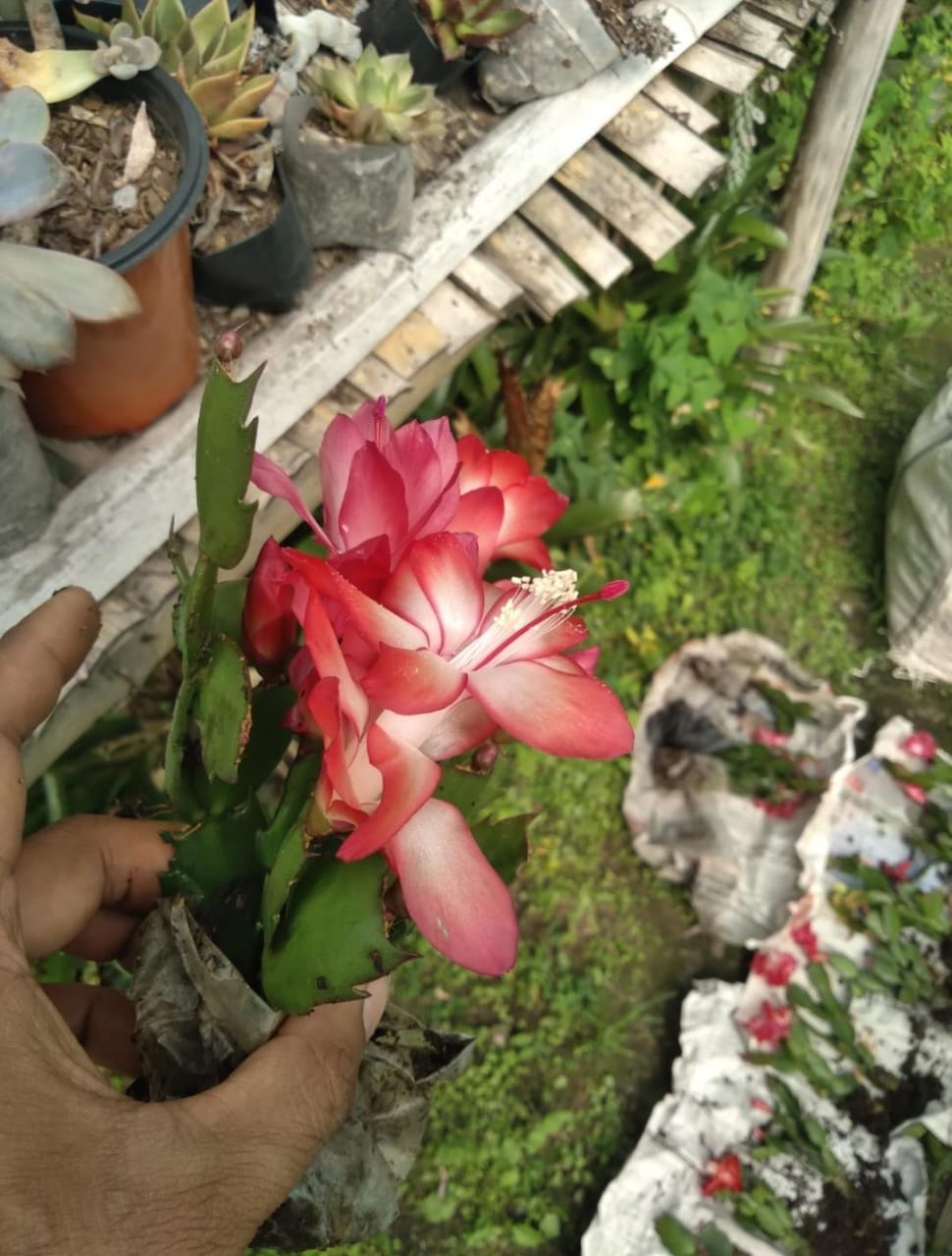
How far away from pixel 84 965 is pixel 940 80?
5.98 ft

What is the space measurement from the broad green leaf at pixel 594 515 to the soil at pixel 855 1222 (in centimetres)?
112

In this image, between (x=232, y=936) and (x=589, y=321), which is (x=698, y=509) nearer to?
(x=589, y=321)

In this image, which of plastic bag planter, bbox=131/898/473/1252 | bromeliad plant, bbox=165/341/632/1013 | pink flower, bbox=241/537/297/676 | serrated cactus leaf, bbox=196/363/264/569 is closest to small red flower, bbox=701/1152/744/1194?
plastic bag planter, bbox=131/898/473/1252

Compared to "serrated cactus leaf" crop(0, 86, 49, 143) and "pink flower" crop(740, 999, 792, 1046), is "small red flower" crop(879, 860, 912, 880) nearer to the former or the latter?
"pink flower" crop(740, 999, 792, 1046)

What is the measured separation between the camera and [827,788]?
180cm

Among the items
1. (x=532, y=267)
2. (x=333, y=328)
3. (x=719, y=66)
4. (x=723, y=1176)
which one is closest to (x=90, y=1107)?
(x=333, y=328)

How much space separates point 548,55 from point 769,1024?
153cm

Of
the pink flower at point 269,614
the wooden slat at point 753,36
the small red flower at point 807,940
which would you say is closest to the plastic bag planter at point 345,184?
the wooden slat at point 753,36

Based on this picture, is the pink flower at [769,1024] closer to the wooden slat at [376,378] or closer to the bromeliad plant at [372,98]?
the wooden slat at [376,378]

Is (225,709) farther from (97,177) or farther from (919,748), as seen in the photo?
(919,748)

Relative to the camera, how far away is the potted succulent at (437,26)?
4.29 feet

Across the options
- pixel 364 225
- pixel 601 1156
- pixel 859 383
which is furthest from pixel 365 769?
pixel 859 383

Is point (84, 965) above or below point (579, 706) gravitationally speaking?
below

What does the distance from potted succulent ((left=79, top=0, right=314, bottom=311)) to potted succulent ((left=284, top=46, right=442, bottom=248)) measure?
45 mm
